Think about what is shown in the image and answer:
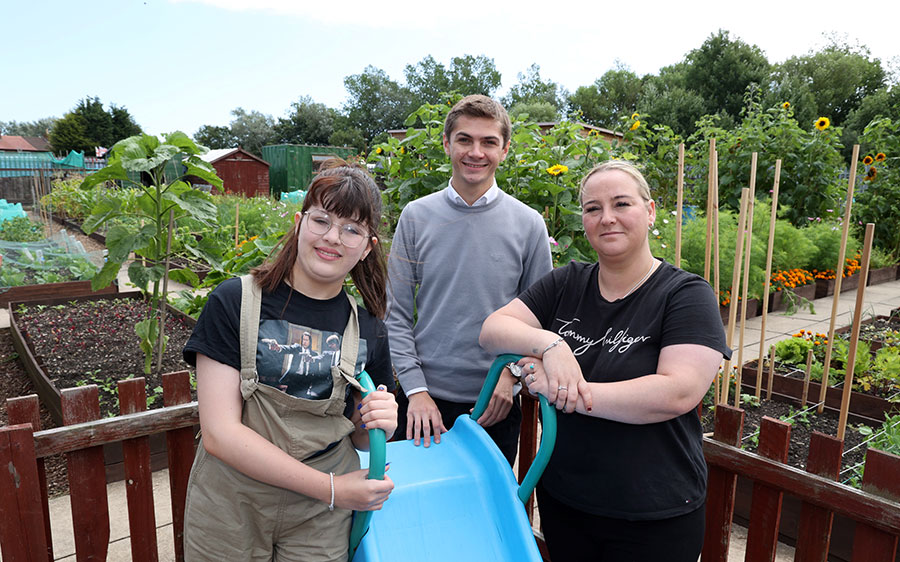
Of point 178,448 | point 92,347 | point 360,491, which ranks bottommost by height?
point 92,347

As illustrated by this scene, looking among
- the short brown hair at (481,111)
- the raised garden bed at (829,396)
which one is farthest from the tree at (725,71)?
the short brown hair at (481,111)

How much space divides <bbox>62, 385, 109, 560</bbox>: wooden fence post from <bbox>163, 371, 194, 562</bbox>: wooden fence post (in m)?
0.19

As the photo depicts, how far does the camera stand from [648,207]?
4.52 feet

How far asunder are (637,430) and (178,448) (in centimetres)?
149

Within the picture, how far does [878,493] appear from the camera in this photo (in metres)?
1.36

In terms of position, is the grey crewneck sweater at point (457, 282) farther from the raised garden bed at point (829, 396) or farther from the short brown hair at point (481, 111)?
the raised garden bed at point (829, 396)

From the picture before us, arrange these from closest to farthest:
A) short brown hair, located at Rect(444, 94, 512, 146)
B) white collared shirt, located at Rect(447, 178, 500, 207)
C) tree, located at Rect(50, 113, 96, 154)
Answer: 1. short brown hair, located at Rect(444, 94, 512, 146)
2. white collared shirt, located at Rect(447, 178, 500, 207)
3. tree, located at Rect(50, 113, 96, 154)

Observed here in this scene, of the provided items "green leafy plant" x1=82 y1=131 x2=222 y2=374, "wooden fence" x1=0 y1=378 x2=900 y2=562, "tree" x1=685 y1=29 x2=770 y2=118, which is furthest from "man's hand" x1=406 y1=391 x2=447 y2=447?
"tree" x1=685 y1=29 x2=770 y2=118

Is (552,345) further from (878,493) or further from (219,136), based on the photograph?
(219,136)

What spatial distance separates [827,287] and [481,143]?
7405 millimetres

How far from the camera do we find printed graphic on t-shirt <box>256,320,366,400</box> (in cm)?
122

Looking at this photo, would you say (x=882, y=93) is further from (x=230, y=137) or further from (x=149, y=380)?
(x=230, y=137)

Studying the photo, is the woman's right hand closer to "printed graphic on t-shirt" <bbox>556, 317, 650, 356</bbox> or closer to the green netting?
"printed graphic on t-shirt" <bbox>556, 317, 650, 356</bbox>

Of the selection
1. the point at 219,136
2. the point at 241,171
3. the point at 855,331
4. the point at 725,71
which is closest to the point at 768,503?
the point at 855,331
